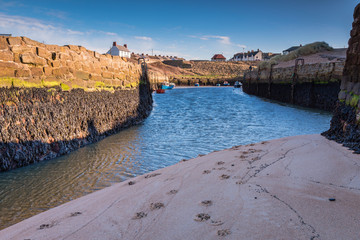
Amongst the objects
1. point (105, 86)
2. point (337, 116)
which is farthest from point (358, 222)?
point (105, 86)

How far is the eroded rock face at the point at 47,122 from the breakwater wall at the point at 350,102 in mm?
6615

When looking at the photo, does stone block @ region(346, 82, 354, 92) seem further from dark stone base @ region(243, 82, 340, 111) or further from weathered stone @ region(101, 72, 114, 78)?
dark stone base @ region(243, 82, 340, 111)

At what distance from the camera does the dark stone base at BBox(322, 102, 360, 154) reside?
401 cm

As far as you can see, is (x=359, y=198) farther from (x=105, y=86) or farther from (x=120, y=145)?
(x=105, y=86)

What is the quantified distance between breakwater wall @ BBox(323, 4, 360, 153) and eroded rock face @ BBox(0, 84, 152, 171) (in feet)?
21.7

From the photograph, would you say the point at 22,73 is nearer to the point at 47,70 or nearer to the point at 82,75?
the point at 47,70

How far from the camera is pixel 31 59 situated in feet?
22.1

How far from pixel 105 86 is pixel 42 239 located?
9.02 m

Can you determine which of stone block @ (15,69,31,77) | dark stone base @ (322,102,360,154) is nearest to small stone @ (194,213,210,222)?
dark stone base @ (322,102,360,154)

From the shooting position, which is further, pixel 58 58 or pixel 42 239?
pixel 58 58

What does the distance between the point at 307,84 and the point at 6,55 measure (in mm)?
20419

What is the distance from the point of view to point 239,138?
8609mm

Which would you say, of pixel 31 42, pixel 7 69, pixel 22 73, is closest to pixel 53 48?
pixel 31 42

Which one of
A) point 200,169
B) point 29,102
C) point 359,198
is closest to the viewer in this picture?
point 359,198
